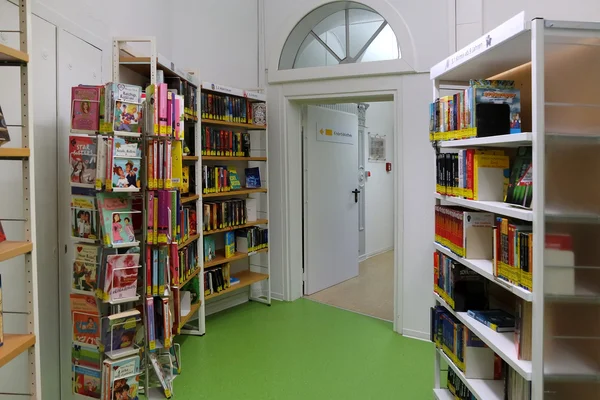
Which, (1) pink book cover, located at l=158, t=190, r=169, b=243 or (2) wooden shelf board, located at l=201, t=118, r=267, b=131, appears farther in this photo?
(2) wooden shelf board, located at l=201, t=118, r=267, b=131

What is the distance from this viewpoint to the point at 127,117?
2.53 meters

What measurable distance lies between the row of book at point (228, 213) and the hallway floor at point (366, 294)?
1237mm

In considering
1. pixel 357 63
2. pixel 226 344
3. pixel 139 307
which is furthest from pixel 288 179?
pixel 139 307

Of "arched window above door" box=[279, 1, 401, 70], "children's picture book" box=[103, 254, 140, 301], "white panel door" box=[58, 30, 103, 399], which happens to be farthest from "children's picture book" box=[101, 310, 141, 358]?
"arched window above door" box=[279, 1, 401, 70]

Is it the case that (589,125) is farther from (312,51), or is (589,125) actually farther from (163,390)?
(312,51)

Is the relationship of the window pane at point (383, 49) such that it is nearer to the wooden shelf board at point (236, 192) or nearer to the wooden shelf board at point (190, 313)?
the wooden shelf board at point (236, 192)

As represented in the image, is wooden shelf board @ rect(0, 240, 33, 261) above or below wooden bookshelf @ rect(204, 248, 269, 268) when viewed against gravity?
above

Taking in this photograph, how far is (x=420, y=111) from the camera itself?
366 cm

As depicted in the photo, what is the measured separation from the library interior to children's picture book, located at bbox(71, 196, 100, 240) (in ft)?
0.04

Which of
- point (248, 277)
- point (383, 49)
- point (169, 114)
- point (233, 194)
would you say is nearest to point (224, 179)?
point (233, 194)

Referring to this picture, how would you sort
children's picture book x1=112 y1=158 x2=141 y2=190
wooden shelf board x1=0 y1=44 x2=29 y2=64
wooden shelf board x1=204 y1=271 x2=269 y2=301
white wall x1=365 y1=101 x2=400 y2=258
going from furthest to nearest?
white wall x1=365 y1=101 x2=400 y2=258
wooden shelf board x1=204 y1=271 x2=269 y2=301
children's picture book x1=112 y1=158 x2=141 y2=190
wooden shelf board x1=0 y1=44 x2=29 y2=64

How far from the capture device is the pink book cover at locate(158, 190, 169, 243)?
270 cm

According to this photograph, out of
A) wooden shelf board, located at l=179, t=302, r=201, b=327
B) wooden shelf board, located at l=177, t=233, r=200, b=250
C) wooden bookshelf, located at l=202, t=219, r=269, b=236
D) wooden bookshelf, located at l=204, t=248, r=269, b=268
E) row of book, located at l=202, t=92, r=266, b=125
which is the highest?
row of book, located at l=202, t=92, r=266, b=125

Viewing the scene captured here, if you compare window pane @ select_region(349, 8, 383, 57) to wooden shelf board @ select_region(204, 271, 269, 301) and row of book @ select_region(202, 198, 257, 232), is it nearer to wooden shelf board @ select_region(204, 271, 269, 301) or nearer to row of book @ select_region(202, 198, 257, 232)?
row of book @ select_region(202, 198, 257, 232)
